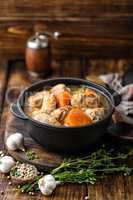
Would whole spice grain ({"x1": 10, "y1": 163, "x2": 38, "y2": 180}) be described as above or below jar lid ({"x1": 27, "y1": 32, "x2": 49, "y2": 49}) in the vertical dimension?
below

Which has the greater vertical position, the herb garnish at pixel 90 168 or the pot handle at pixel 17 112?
the pot handle at pixel 17 112

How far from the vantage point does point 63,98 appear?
4.84 ft

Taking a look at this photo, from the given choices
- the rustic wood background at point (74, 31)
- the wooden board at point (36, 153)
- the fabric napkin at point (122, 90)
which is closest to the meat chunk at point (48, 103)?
the wooden board at point (36, 153)

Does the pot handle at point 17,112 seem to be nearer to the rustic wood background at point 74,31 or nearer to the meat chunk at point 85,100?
the meat chunk at point 85,100

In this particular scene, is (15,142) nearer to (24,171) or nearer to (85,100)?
(24,171)

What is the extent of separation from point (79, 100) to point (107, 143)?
0.16 meters

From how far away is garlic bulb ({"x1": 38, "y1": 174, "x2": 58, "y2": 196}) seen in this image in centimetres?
130

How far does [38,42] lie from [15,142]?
525 millimetres

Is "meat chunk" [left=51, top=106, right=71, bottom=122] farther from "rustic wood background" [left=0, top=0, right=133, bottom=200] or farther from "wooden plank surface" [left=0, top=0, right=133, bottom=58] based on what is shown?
"wooden plank surface" [left=0, top=0, right=133, bottom=58]

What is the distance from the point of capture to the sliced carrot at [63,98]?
4.83 feet

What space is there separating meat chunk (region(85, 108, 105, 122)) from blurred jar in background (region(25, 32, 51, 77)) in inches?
19.7

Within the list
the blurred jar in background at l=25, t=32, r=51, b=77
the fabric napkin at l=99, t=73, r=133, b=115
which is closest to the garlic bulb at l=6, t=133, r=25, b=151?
the fabric napkin at l=99, t=73, r=133, b=115

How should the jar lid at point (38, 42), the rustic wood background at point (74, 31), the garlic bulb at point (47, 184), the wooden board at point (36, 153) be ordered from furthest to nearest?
the rustic wood background at point (74, 31) → the jar lid at point (38, 42) → the wooden board at point (36, 153) → the garlic bulb at point (47, 184)

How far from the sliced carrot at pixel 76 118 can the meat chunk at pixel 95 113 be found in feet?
0.08
